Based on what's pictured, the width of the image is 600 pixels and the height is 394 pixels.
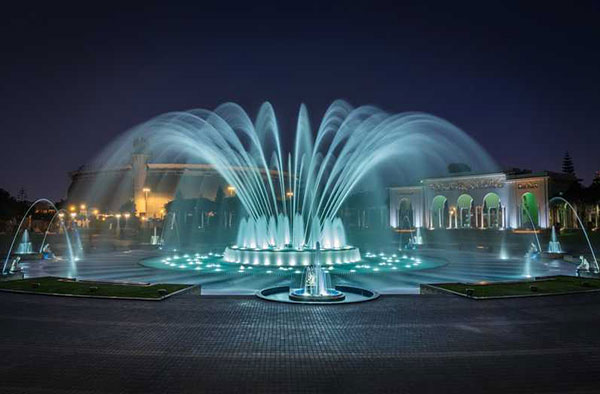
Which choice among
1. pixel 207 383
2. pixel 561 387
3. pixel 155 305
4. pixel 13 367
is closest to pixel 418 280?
pixel 155 305

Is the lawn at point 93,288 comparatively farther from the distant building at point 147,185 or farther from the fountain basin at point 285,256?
the distant building at point 147,185

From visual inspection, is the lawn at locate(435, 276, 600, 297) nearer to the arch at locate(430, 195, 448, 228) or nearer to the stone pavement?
the stone pavement

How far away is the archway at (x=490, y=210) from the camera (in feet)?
243

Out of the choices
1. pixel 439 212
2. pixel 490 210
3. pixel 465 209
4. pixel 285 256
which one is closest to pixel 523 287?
pixel 285 256

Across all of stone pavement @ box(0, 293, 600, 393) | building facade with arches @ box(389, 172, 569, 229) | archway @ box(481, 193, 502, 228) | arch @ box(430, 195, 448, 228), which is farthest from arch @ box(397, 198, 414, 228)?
stone pavement @ box(0, 293, 600, 393)

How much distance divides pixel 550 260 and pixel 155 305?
2499cm

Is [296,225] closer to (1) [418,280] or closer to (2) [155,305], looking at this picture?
(1) [418,280]

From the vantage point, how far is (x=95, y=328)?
33.3 ft

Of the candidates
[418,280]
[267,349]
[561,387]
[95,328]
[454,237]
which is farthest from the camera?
[454,237]

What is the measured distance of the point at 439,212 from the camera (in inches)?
3253

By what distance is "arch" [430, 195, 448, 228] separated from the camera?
266 feet

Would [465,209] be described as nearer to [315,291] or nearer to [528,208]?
[528,208]

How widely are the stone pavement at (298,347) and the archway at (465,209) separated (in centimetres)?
6751

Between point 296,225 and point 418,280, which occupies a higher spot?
point 296,225
